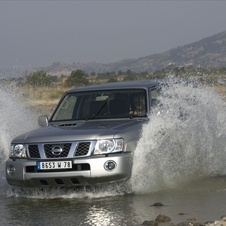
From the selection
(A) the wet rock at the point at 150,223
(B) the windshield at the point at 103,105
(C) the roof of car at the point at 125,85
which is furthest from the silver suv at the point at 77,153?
(A) the wet rock at the point at 150,223

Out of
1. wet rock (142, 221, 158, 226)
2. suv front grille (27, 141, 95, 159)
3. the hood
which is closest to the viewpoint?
wet rock (142, 221, 158, 226)

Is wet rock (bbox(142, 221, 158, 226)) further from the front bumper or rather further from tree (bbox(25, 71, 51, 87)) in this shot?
tree (bbox(25, 71, 51, 87))

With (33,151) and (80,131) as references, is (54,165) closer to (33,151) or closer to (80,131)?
(33,151)

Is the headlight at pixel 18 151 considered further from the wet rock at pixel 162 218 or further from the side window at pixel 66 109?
the wet rock at pixel 162 218

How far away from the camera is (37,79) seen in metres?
62.1

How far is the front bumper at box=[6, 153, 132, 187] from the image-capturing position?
33.2 ft

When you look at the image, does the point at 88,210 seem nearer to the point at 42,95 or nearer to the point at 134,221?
the point at 134,221

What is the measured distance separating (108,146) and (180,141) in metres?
1.46

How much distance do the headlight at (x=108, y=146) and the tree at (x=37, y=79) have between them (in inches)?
1863

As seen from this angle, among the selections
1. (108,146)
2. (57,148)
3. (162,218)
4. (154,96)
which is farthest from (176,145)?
(162,218)

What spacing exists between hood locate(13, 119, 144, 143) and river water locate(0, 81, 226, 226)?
37 cm

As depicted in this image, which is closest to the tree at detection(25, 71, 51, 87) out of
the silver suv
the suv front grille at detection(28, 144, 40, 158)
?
the silver suv

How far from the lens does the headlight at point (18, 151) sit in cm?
1065

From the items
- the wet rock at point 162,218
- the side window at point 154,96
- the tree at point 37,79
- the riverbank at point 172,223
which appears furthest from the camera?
the tree at point 37,79
